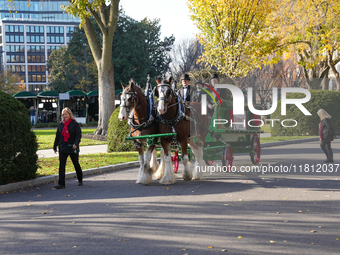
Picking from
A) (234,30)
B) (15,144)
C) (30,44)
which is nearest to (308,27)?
(234,30)

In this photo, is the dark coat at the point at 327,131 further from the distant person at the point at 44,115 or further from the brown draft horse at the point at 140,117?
the distant person at the point at 44,115

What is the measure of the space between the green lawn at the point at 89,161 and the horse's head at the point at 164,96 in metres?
4.11

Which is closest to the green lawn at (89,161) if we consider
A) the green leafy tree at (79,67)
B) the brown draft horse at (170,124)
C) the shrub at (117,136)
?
the shrub at (117,136)

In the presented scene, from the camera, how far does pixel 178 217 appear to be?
6.70m

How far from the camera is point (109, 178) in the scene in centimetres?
1123

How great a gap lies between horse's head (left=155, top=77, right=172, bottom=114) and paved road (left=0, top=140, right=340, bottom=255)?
1.82 meters

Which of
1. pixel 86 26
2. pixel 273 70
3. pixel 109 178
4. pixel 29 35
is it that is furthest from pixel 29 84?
pixel 109 178

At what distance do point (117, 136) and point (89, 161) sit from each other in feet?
9.45

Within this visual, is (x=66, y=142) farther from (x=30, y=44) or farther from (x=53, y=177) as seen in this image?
(x=30, y=44)

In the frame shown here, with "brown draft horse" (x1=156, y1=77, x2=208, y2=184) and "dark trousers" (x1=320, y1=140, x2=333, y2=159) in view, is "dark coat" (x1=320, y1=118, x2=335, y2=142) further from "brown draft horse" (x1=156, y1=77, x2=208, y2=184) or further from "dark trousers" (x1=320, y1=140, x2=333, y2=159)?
"brown draft horse" (x1=156, y1=77, x2=208, y2=184)

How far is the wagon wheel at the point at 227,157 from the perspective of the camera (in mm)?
11531

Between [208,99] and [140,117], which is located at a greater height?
[208,99]

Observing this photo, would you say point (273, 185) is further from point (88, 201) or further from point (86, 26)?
point (86, 26)

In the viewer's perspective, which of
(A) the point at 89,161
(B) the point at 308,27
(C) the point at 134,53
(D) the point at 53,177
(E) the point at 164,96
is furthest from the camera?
(C) the point at 134,53
